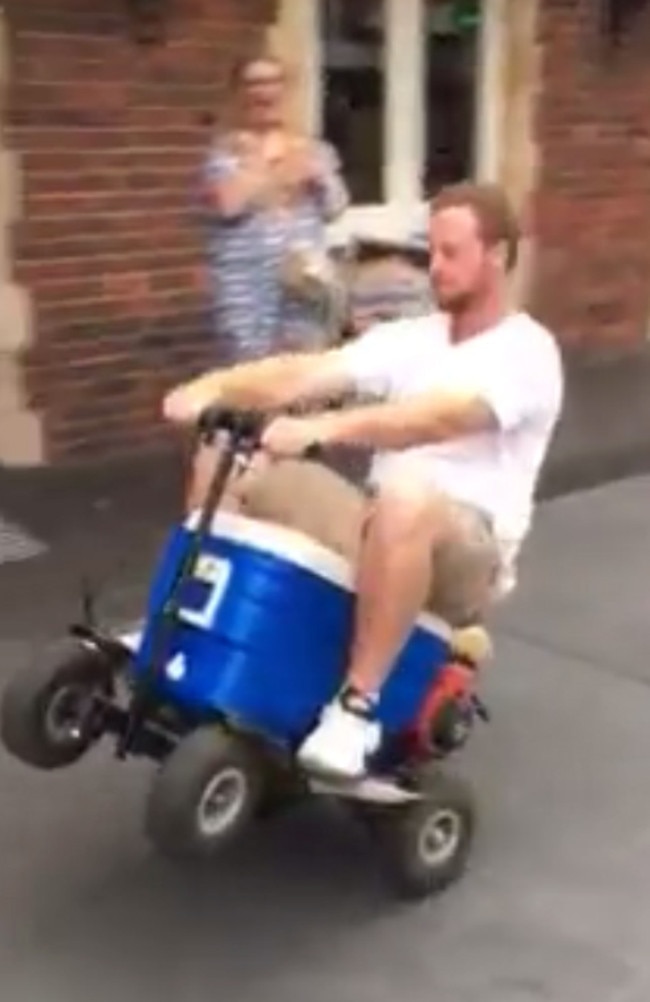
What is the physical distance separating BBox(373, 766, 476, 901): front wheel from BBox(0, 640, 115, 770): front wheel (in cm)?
63

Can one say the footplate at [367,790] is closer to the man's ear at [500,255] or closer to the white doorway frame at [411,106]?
the man's ear at [500,255]

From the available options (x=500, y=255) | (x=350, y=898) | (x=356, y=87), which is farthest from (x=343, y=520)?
(x=356, y=87)

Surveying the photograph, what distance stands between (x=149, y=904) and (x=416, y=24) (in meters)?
5.67

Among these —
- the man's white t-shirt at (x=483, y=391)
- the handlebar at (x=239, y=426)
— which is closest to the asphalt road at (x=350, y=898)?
the man's white t-shirt at (x=483, y=391)

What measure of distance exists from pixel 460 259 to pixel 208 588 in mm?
855

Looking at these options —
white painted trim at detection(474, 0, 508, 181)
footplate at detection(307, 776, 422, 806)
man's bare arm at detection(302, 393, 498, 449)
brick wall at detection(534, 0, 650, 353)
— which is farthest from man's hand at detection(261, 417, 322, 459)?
brick wall at detection(534, 0, 650, 353)

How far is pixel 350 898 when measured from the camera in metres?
3.91

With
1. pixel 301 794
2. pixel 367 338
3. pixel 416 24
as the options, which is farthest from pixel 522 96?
pixel 301 794

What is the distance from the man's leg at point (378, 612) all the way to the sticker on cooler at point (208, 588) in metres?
0.27

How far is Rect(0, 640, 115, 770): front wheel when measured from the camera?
378 centimetres

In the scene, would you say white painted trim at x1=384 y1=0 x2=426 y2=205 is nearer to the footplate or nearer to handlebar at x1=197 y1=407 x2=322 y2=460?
handlebar at x1=197 y1=407 x2=322 y2=460

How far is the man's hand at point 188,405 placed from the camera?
383 centimetres

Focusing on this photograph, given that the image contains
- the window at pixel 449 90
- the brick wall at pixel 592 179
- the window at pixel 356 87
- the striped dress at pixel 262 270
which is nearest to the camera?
the striped dress at pixel 262 270

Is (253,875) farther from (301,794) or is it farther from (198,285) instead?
(198,285)
